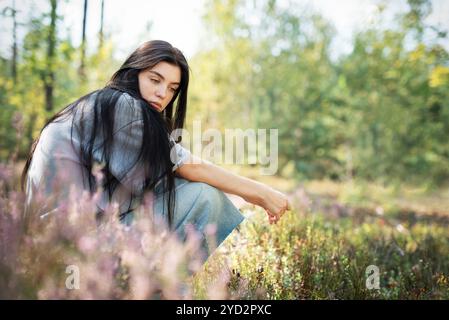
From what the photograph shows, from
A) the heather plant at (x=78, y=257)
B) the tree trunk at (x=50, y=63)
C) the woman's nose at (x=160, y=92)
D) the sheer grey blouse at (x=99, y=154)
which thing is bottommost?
the heather plant at (x=78, y=257)

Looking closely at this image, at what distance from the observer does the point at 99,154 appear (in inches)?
82.0

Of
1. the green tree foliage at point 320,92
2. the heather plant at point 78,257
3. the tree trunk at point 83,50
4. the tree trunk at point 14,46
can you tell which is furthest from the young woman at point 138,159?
the green tree foliage at point 320,92

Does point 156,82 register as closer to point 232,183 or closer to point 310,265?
point 232,183

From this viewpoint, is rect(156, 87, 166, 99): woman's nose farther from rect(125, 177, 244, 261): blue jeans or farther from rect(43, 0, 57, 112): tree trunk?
rect(43, 0, 57, 112): tree trunk

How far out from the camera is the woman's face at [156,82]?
2.46m

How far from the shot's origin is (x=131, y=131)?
207 cm

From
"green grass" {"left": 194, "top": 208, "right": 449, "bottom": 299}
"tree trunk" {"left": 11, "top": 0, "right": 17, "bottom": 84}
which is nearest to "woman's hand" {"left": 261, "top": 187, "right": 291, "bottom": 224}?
"green grass" {"left": 194, "top": 208, "right": 449, "bottom": 299}

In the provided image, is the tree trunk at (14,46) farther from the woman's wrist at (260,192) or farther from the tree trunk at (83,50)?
the woman's wrist at (260,192)

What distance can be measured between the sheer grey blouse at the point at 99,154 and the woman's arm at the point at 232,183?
0.09 meters

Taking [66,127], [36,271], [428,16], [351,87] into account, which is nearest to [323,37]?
[351,87]

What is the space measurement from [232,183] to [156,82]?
762 mm

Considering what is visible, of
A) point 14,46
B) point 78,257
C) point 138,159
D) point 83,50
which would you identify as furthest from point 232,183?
point 14,46
